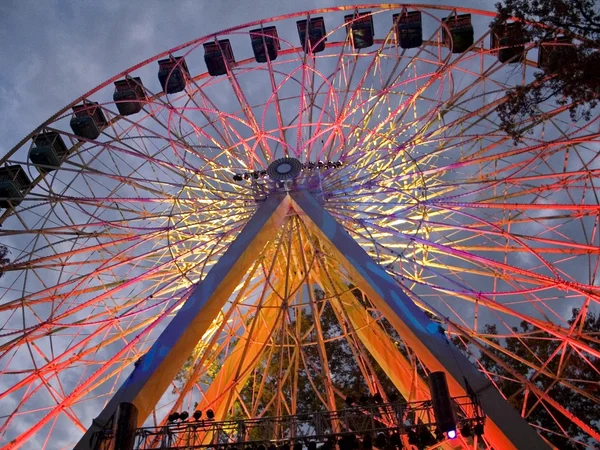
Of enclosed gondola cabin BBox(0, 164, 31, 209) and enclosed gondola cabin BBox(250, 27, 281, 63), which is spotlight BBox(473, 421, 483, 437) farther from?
enclosed gondola cabin BBox(0, 164, 31, 209)

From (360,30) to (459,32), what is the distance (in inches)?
124

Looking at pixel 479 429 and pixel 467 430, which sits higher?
pixel 467 430

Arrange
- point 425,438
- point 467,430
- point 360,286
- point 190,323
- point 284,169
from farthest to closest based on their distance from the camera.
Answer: point 284,169
point 360,286
point 190,323
point 425,438
point 467,430

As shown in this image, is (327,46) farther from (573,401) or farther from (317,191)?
(573,401)

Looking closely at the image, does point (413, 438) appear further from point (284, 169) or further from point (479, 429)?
point (284, 169)

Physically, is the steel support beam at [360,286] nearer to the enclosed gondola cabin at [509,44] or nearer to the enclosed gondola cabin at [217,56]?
the enclosed gondola cabin at [509,44]

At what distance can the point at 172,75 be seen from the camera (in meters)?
18.3

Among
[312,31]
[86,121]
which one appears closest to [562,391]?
[312,31]

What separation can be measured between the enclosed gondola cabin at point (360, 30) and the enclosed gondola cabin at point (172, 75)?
536cm

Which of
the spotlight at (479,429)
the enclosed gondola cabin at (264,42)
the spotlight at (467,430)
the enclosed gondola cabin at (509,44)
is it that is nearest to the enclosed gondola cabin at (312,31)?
the enclosed gondola cabin at (264,42)

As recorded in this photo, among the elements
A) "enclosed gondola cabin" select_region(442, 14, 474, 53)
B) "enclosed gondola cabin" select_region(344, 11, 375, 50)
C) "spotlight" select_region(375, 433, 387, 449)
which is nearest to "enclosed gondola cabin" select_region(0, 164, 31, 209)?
"enclosed gondola cabin" select_region(344, 11, 375, 50)

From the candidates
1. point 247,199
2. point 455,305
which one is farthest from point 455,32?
point 455,305

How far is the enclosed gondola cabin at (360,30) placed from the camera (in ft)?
59.3

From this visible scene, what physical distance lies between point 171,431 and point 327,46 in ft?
43.8
